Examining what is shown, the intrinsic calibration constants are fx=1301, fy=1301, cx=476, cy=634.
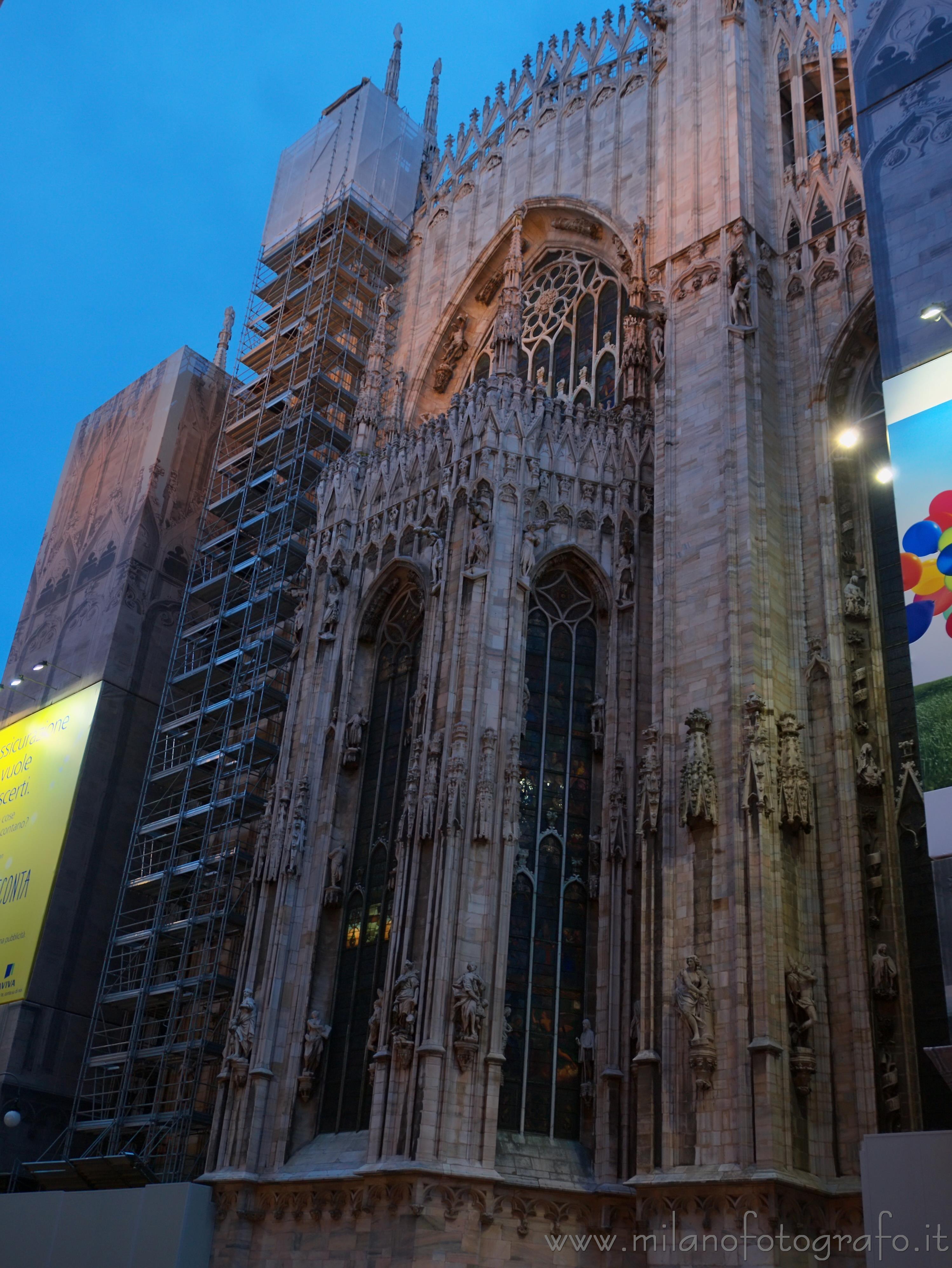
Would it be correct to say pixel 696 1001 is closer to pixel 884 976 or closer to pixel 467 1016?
pixel 884 976

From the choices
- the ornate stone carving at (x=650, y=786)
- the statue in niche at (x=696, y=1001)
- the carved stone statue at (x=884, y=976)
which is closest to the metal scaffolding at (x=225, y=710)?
the ornate stone carving at (x=650, y=786)

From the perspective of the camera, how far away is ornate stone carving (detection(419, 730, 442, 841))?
2142 cm

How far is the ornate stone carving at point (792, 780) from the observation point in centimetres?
1944

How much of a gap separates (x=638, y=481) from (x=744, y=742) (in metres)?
6.99

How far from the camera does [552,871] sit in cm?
2219

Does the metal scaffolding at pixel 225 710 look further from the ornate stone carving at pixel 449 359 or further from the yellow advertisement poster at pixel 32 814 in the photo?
the ornate stone carving at pixel 449 359

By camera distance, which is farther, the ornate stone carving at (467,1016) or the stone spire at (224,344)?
the stone spire at (224,344)

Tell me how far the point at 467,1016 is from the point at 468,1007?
0.14 meters

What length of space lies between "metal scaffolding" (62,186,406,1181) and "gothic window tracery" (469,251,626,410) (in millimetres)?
5456

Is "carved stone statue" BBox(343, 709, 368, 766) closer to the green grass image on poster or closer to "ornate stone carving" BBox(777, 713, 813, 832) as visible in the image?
"ornate stone carving" BBox(777, 713, 813, 832)

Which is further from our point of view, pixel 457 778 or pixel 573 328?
pixel 573 328

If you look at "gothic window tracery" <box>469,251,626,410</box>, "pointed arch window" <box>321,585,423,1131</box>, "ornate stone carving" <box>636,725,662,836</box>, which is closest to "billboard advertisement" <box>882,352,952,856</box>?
"ornate stone carving" <box>636,725,662,836</box>

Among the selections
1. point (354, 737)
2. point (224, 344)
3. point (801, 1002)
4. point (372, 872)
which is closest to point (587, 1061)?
point (801, 1002)

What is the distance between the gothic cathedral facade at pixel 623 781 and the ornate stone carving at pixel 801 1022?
0.08 m
